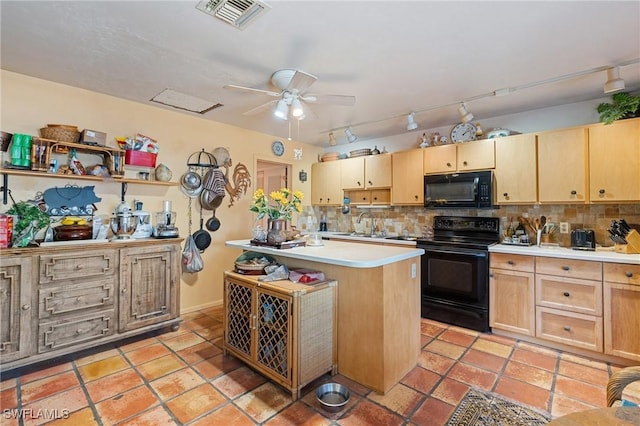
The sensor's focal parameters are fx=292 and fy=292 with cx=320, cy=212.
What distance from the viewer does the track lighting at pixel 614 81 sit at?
7.51ft

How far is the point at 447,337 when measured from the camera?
10.1 feet

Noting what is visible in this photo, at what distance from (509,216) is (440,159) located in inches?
42.8

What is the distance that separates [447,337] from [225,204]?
125 inches

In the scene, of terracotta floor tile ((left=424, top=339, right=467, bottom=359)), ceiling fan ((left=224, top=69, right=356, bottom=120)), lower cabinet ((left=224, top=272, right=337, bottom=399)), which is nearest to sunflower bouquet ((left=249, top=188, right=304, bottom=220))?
lower cabinet ((left=224, top=272, right=337, bottom=399))

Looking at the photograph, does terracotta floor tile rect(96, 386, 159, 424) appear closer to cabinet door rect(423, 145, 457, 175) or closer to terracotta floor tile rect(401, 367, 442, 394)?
terracotta floor tile rect(401, 367, 442, 394)

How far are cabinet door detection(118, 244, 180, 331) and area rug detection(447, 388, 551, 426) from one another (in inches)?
108

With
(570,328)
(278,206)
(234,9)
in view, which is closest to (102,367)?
(278,206)

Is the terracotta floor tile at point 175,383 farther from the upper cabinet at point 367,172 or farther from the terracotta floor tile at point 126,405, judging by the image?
the upper cabinet at point 367,172

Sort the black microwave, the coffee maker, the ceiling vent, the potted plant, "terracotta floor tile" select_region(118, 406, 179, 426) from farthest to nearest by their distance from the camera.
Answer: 1. the black microwave
2. the coffee maker
3. the potted plant
4. "terracotta floor tile" select_region(118, 406, 179, 426)
5. the ceiling vent

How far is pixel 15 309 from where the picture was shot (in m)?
2.25

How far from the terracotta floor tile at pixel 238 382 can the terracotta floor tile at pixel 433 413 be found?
44.6 inches

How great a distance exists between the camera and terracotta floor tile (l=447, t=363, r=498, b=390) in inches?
87.7

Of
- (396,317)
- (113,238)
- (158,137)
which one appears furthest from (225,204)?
(396,317)

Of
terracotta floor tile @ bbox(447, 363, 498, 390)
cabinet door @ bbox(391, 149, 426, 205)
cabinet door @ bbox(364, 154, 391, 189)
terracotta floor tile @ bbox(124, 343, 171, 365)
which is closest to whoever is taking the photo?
terracotta floor tile @ bbox(447, 363, 498, 390)
